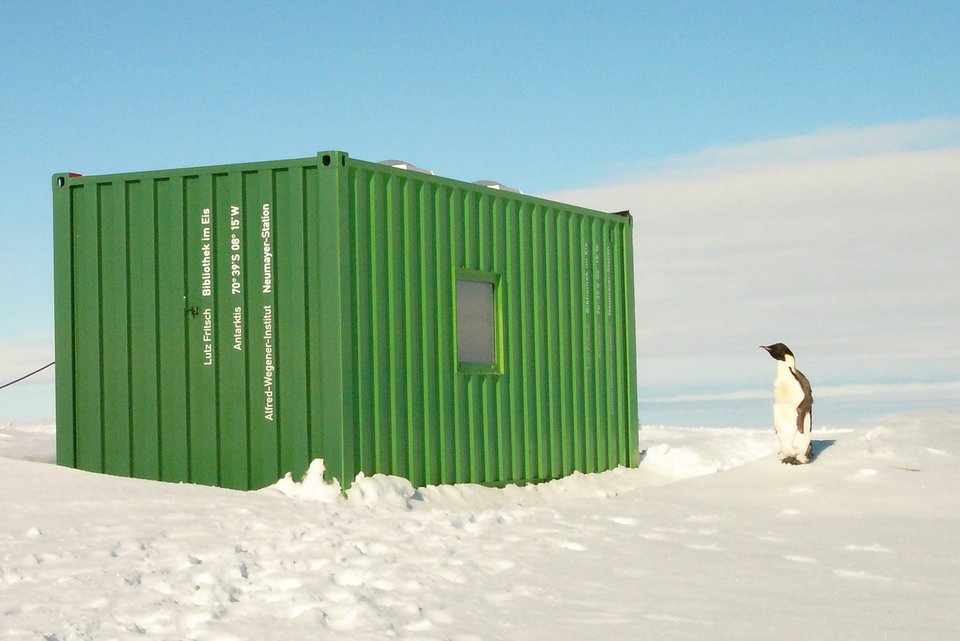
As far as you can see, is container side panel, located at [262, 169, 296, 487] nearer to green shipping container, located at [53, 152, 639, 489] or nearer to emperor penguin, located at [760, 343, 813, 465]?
green shipping container, located at [53, 152, 639, 489]

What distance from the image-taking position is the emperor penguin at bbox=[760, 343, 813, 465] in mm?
12188

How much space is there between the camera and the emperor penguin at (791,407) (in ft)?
40.0

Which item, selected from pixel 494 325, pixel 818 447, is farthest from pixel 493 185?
pixel 818 447

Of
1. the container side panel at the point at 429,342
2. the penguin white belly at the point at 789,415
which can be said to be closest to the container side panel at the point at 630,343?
the penguin white belly at the point at 789,415

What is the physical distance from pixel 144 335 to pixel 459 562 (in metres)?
5.28

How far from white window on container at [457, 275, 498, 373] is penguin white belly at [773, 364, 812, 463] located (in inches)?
122

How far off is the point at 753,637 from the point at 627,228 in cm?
1008

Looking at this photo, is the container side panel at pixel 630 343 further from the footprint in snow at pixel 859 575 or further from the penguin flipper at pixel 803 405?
the footprint in snow at pixel 859 575

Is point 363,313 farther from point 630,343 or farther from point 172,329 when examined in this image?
point 630,343

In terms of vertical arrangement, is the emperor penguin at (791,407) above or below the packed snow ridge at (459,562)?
above

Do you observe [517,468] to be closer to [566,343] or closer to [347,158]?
[566,343]

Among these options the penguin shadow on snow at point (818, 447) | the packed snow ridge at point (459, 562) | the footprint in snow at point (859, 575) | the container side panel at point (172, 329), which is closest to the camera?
the packed snow ridge at point (459, 562)

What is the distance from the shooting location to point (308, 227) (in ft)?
33.5

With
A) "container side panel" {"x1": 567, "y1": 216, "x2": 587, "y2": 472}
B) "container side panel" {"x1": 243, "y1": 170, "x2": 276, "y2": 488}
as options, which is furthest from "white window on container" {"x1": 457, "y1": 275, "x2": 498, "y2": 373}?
"container side panel" {"x1": 243, "y1": 170, "x2": 276, "y2": 488}
